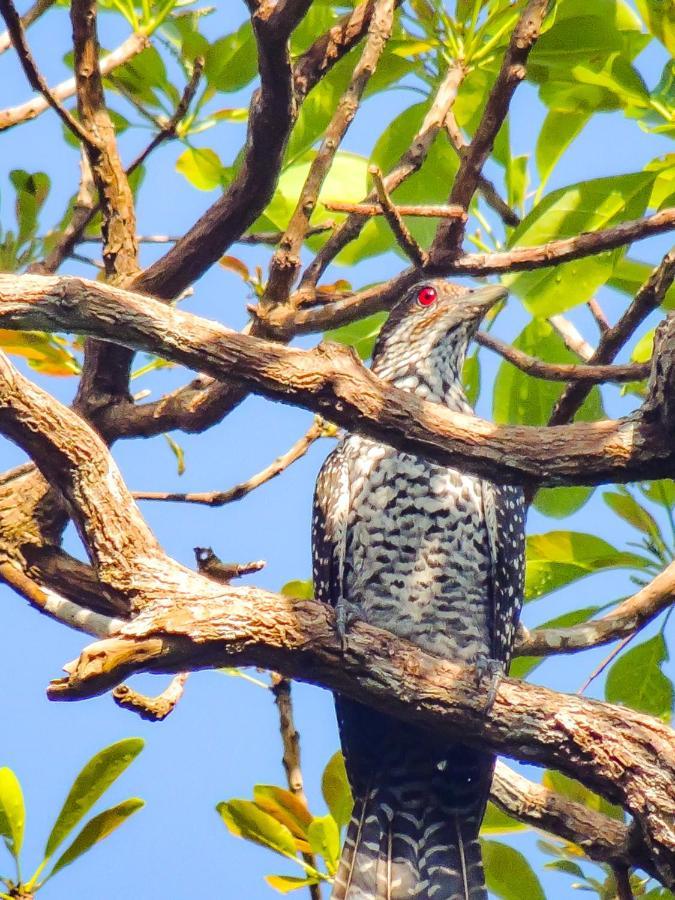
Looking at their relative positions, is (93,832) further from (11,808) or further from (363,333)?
(363,333)

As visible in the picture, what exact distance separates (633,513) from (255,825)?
1.92 m

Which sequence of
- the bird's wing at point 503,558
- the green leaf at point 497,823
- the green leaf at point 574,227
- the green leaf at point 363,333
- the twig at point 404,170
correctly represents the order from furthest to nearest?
the green leaf at point 363,333
the bird's wing at point 503,558
the green leaf at point 497,823
the green leaf at point 574,227
the twig at point 404,170

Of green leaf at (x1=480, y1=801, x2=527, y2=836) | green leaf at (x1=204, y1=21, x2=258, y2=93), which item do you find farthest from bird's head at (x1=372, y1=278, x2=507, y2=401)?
green leaf at (x1=480, y1=801, x2=527, y2=836)

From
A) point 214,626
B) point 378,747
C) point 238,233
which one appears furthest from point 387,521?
point 214,626

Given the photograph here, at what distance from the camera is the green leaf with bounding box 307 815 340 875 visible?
13.1ft

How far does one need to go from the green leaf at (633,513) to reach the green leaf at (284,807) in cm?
176

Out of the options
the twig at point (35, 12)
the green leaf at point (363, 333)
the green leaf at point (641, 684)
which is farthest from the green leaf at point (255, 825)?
the twig at point (35, 12)

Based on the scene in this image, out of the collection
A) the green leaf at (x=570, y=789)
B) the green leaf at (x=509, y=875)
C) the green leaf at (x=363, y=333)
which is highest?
the green leaf at (x=363, y=333)

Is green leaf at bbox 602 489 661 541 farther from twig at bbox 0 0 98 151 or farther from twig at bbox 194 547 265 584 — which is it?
twig at bbox 0 0 98 151

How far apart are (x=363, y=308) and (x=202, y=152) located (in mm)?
1262

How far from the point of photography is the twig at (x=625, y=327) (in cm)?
415

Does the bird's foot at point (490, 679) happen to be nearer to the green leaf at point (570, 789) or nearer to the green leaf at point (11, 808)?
the green leaf at point (570, 789)

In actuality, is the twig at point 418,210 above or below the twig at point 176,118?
below

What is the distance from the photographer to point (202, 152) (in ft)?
16.4
